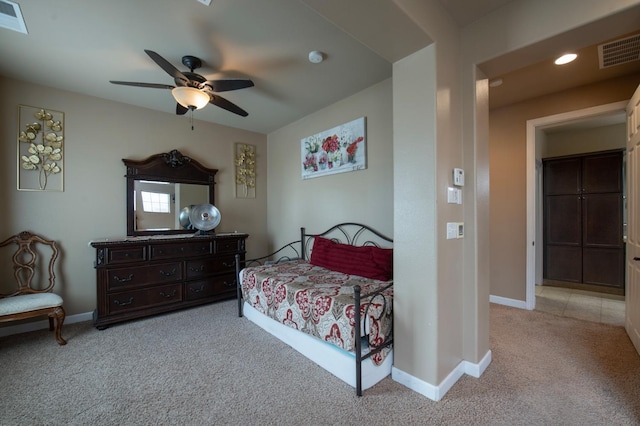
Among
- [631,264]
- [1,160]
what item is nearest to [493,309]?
[631,264]

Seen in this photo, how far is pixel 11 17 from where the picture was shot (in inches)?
76.4

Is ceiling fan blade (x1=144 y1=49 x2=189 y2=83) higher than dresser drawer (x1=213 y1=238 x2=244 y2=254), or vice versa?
ceiling fan blade (x1=144 y1=49 x2=189 y2=83)

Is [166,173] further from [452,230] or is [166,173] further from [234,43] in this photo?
[452,230]

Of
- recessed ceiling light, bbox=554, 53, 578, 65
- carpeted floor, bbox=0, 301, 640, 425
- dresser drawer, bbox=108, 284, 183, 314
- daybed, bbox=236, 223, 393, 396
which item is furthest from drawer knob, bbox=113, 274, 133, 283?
recessed ceiling light, bbox=554, 53, 578, 65

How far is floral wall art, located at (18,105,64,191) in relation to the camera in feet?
9.39

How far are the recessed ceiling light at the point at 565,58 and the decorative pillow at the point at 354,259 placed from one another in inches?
89.0

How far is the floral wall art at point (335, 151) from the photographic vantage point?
3203 millimetres

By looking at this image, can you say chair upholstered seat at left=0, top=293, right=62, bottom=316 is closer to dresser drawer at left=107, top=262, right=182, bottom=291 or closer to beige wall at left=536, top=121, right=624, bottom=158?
dresser drawer at left=107, top=262, right=182, bottom=291

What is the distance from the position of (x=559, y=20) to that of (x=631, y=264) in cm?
229

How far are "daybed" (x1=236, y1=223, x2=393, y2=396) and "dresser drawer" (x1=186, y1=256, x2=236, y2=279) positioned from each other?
1.87ft

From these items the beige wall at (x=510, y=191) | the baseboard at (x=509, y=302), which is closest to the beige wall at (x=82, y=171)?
the beige wall at (x=510, y=191)

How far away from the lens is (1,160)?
2773 mm

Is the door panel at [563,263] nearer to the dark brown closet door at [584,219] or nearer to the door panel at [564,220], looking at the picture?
the dark brown closet door at [584,219]

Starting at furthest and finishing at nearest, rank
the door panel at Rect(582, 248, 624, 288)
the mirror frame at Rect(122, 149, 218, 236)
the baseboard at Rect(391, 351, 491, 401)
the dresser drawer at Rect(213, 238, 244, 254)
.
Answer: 1. the door panel at Rect(582, 248, 624, 288)
2. the dresser drawer at Rect(213, 238, 244, 254)
3. the mirror frame at Rect(122, 149, 218, 236)
4. the baseboard at Rect(391, 351, 491, 401)
